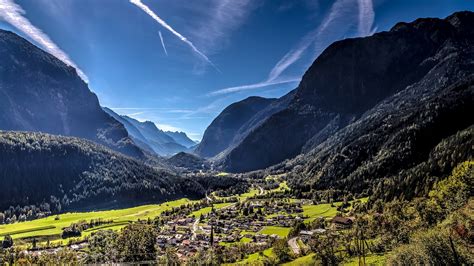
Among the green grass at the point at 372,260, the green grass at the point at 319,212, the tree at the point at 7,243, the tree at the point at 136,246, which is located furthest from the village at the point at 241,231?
the tree at the point at 7,243

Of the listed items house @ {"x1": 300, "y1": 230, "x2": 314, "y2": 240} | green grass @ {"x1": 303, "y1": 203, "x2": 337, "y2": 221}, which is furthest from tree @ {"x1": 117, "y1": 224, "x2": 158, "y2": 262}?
green grass @ {"x1": 303, "y1": 203, "x2": 337, "y2": 221}

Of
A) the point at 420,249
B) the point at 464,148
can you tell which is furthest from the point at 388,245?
the point at 464,148

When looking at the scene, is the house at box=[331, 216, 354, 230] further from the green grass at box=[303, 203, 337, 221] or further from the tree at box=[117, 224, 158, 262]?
the tree at box=[117, 224, 158, 262]

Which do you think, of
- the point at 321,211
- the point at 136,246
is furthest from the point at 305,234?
the point at 136,246

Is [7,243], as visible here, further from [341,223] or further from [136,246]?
[341,223]

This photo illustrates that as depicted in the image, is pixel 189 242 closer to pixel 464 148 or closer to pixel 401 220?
pixel 401 220

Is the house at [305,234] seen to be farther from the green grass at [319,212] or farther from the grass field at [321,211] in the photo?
the green grass at [319,212]

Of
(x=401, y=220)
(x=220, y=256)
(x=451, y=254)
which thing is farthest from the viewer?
(x=220, y=256)

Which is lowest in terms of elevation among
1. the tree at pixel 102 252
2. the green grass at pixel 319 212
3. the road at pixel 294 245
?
the road at pixel 294 245
